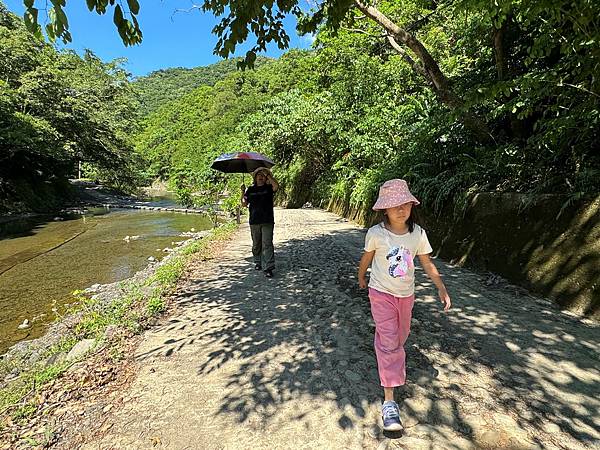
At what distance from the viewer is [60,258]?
38.9 ft

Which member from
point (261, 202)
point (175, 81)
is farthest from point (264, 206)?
point (175, 81)

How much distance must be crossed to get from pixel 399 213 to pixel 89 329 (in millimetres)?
4151

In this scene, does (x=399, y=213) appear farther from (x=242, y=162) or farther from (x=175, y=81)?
(x=175, y=81)

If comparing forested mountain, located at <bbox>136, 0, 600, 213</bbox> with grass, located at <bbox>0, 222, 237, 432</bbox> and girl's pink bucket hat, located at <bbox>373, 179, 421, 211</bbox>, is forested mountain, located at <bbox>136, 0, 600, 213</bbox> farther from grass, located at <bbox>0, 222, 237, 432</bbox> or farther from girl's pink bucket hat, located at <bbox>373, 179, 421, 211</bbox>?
Answer: grass, located at <bbox>0, 222, 237, 432</bbox>

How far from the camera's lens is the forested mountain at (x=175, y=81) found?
9688cm

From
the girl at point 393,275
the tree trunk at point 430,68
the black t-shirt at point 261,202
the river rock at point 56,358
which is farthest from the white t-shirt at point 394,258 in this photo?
the tree trunk at point 430,68

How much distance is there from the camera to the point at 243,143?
80.1ft

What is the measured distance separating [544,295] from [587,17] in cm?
312

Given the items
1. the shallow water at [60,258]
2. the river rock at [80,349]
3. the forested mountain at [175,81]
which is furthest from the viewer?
the forested mountain at [175,81]

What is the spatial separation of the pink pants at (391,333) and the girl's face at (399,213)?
530mm

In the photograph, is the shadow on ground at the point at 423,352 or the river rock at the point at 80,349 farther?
the river rock at the point at 80,349

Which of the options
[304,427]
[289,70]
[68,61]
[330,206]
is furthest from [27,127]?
[289,70]

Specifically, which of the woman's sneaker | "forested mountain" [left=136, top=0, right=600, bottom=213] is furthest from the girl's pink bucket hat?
"forested mountain" [left=136, top=0, right=600, bottom=213]

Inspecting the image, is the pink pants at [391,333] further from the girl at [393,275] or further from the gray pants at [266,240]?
the gray pants at [266,240]
